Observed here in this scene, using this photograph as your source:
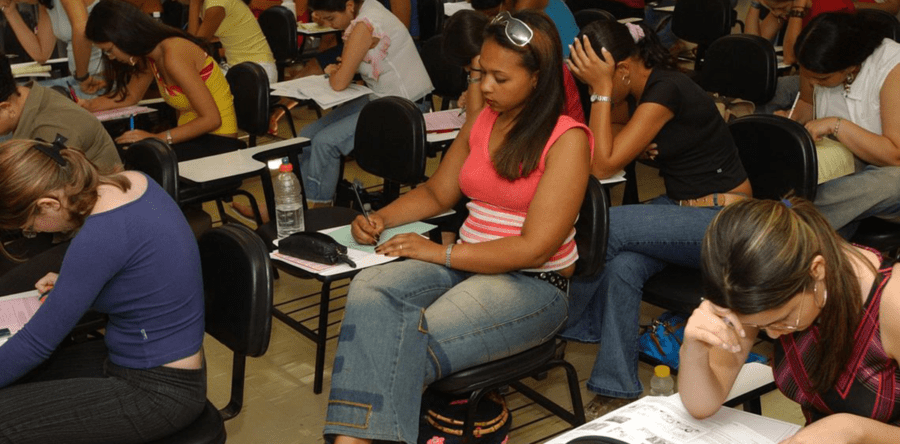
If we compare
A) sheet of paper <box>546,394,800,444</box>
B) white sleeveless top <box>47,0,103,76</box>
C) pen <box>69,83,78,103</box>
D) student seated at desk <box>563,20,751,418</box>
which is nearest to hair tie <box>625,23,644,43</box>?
student seated at desk <box>563,20,751,418</box>

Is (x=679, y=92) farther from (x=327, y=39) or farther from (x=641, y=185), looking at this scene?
(x=327, y=39)

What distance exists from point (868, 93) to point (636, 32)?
845mm

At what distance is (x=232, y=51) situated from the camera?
5.43 meters

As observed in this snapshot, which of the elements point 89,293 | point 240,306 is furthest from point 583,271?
point 89,293

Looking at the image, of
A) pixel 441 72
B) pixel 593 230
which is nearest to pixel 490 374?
pixel 593 230

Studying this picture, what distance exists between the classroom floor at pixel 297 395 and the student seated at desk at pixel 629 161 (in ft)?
0.66

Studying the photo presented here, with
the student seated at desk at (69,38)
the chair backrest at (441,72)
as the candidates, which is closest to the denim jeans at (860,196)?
the chair backrest at (441,72)

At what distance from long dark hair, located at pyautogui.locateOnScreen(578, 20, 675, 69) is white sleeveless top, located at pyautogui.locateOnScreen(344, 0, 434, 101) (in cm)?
148

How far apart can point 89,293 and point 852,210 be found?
2397mm

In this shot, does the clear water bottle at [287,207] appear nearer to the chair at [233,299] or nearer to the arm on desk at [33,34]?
the chair at [233,299]

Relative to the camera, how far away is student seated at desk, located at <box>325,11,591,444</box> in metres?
2.14

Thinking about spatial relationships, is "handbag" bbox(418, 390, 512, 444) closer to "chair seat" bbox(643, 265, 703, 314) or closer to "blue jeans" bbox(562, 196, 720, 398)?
"blue jeans" bbox(562, 196, 720, 398)

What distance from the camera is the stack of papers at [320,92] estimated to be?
4.19 metres

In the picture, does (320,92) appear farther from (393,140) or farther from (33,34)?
(33,34)
